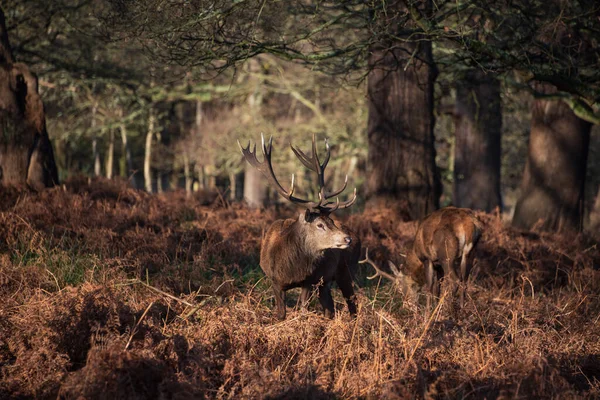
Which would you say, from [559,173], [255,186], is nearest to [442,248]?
[559,173]

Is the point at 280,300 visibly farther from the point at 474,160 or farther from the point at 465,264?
the point at 474,160

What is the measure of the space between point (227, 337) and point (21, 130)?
243 inches

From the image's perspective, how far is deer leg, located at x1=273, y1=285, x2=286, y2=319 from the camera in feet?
21.8

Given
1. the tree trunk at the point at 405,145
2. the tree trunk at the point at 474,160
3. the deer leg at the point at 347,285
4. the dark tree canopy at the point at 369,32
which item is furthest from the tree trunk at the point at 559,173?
the deer leg at the point at 347,285

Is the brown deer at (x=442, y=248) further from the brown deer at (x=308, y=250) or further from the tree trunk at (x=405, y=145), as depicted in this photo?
the tree trunk at (x=405, y=145)

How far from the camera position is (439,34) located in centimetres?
831

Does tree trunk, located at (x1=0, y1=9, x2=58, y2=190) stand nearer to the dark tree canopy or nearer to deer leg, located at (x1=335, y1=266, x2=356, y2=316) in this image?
the dark tree canopy

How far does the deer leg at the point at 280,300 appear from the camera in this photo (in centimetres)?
666

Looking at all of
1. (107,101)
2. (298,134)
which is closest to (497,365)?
(107,101)

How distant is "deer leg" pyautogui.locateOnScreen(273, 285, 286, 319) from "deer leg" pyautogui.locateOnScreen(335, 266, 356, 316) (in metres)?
0.79

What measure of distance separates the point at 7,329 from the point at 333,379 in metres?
2.70

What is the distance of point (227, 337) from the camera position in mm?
5805

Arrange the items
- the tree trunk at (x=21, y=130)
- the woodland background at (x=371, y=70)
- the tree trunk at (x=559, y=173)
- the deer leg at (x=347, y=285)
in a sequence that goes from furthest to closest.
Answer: the tree trunk at (x=559, y=173) < the tree trunk at (x=21, y=130) < the woodland background at (x=371, y=70) < the deer leg at (x=347, y=285)

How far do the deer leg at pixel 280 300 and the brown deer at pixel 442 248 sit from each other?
1436 millimetres
